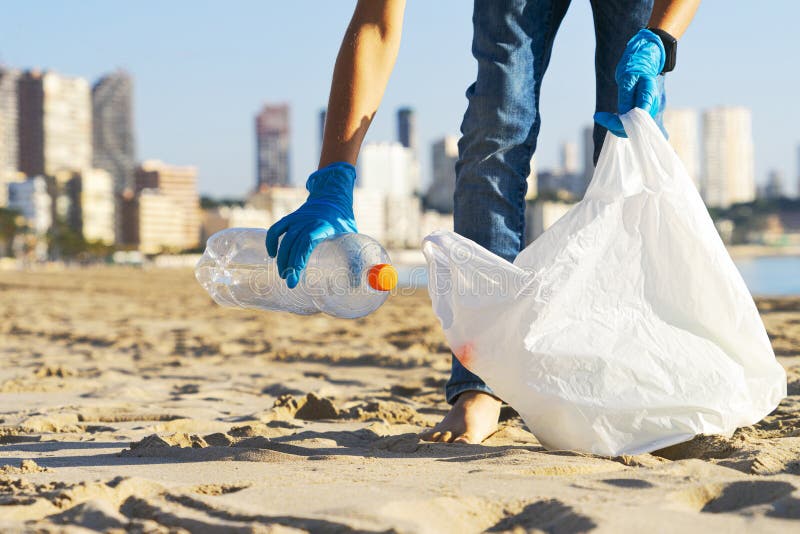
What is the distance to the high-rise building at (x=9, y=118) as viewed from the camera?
99.8 meters

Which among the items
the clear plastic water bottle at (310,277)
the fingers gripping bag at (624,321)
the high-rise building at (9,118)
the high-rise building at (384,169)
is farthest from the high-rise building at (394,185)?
the fingers gripping bag at (624,321)

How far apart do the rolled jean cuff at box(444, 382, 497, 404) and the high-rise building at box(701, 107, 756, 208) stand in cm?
11590

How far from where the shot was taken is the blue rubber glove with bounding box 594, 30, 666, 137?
6.31 ft

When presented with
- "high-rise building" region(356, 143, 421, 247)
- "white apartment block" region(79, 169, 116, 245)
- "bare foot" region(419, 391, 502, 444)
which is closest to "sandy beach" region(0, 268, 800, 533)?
"bare foot" region(419, 391, 502, 444)

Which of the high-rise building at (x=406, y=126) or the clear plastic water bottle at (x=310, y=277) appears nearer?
the clear plastic water bottle at (x=310, y=277)

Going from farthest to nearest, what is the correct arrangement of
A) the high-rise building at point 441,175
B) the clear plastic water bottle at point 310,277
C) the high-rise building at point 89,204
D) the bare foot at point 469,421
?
the high-rise building at point 441,175 → the high-rise building at point 89,204 → the clear plastic water bottle at point 310,277 → the bare foot at point 469,421

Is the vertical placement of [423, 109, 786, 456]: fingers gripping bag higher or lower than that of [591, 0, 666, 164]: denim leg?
lower

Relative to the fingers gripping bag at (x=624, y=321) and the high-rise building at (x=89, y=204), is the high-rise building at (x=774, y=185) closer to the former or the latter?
the high-rise building at (x=89, y=204)

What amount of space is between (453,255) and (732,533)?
0.90 metres

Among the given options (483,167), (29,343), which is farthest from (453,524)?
(29,343)

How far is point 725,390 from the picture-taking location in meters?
1.72

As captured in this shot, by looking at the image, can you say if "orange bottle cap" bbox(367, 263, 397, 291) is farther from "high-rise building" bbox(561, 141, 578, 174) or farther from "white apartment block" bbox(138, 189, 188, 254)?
"high-rise building" bbox(561, 141, 578, 174)

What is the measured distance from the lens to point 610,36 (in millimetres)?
2289

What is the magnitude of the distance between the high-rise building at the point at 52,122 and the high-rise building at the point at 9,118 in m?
0.69
